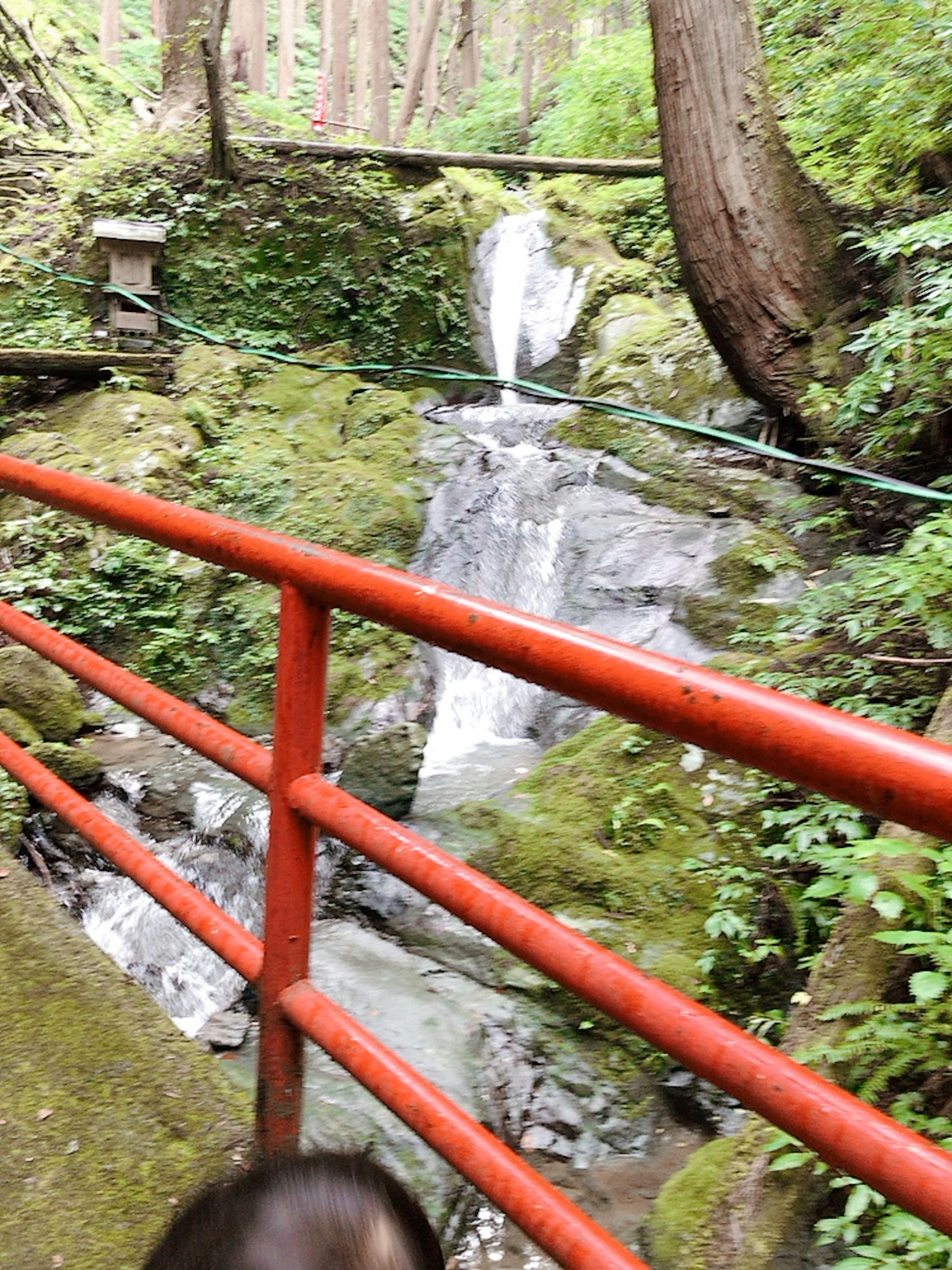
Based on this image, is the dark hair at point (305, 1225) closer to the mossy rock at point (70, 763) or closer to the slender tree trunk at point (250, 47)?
the mossy rock at point (70, 763)

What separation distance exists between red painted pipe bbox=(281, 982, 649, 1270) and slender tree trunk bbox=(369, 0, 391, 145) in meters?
19.1

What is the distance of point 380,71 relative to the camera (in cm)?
1809

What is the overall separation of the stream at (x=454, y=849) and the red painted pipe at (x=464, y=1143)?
1457mm

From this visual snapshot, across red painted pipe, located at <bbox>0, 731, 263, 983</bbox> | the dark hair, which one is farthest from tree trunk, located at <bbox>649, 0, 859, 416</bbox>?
the dark hair

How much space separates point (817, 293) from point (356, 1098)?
17.9 feet

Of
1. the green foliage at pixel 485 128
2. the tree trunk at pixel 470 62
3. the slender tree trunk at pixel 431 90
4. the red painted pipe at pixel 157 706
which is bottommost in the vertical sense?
the red painted pipe at pixel 157 706

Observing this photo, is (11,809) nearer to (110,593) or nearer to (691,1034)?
(110,593)

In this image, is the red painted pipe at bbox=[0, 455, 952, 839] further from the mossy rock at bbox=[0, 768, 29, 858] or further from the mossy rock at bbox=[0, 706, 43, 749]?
the mossy rock at bbox=[0, 706, 43, 749]

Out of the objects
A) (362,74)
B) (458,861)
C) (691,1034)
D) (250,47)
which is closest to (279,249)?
(458,861)

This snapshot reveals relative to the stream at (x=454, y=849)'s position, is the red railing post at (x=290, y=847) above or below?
above

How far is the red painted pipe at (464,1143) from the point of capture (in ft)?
3.27

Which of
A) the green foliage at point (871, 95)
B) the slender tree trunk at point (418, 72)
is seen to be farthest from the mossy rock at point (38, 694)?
the slender tree trunk at point (418, 72)

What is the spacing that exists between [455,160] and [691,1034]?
37.1ft

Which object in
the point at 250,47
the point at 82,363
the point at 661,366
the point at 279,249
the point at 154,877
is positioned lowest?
the point at 154,877
